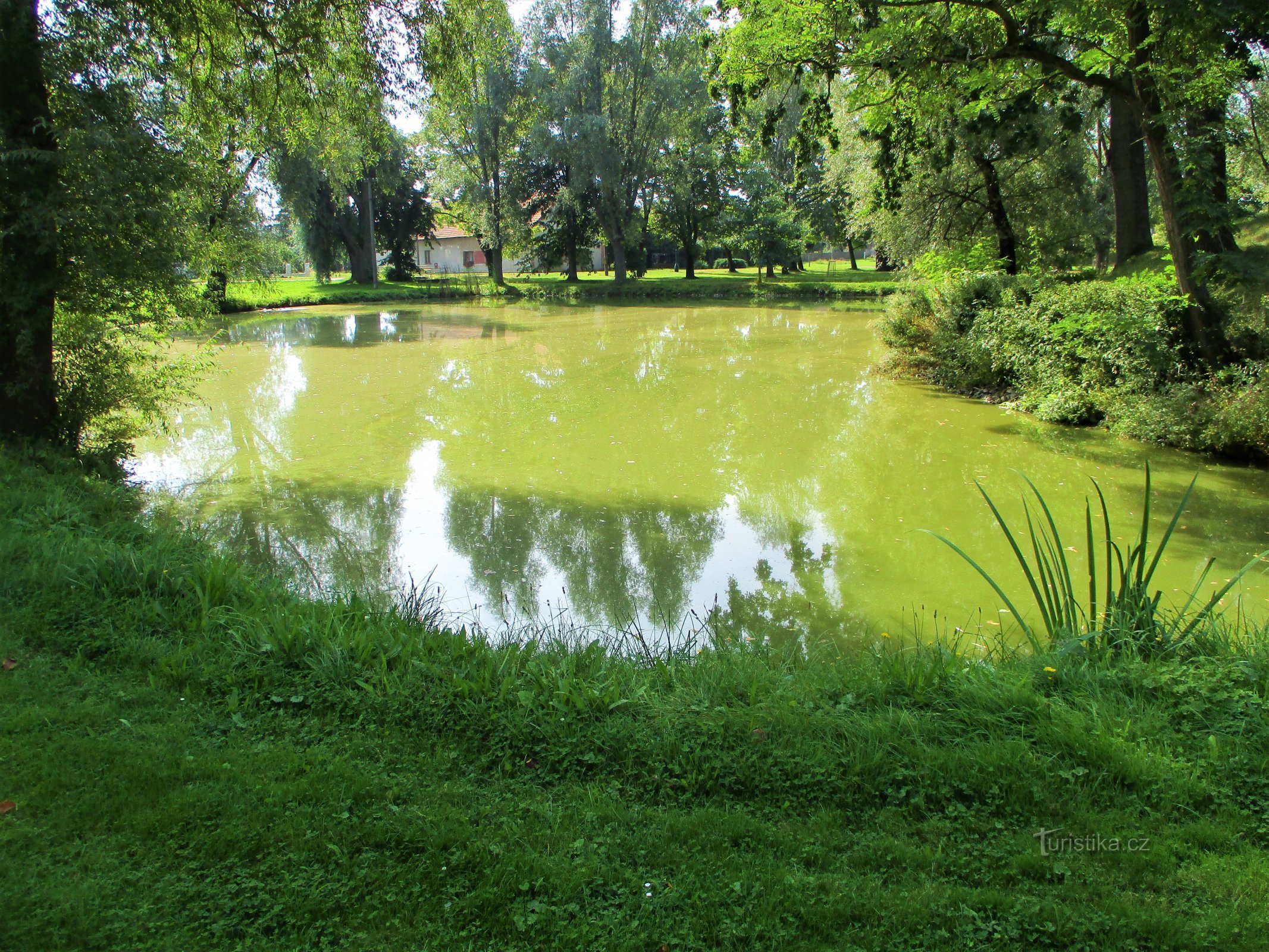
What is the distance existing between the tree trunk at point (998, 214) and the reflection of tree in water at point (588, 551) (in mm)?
13142

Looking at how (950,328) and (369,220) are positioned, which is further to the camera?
(369,220)

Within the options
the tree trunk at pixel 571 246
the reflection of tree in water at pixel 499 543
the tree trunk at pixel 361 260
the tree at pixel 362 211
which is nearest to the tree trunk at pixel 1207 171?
the reflection of tree in water at pixel 499 543

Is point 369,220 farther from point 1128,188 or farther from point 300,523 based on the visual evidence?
point 300,523

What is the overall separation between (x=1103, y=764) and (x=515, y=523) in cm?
574

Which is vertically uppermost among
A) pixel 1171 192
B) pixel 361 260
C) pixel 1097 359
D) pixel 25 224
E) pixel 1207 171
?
pixel 361 260

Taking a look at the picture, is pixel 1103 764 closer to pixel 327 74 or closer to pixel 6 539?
pixel 6 539

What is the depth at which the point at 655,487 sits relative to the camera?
9297 millimetres

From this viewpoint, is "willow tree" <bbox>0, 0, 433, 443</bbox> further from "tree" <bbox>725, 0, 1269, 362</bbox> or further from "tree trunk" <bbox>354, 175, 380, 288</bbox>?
"tree trunk" <bbox>354, 175, 380, 288</bbox>

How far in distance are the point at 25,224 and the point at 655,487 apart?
617cm

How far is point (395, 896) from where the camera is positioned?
2.54 metres

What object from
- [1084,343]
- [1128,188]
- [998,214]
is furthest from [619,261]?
[1084,343]

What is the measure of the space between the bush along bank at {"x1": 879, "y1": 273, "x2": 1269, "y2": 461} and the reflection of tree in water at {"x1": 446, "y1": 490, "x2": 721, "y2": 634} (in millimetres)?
6290

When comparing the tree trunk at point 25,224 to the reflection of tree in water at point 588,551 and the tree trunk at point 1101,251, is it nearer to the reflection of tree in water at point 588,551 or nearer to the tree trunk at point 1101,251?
the reflection of tree in water at point 588,551

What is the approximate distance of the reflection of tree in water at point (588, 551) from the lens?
641cm
